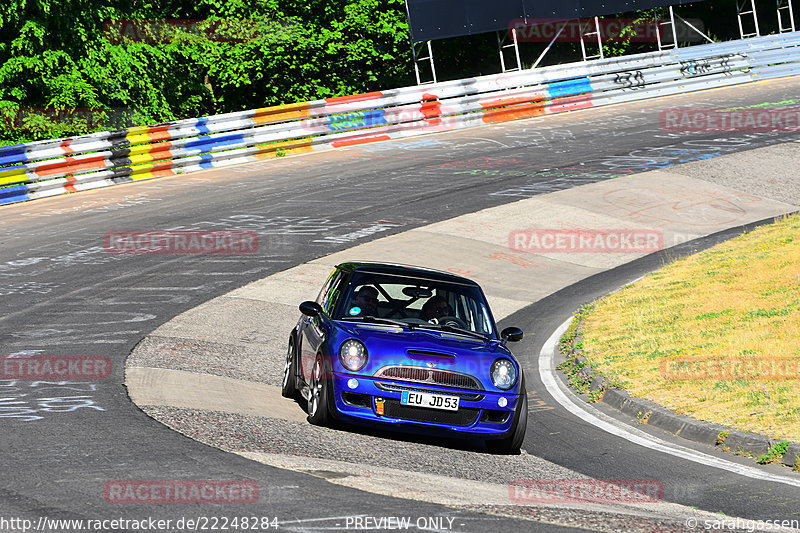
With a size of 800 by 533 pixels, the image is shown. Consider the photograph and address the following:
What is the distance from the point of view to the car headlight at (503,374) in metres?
8.73

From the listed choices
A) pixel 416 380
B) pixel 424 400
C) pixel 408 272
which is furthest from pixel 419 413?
pixel 408 272

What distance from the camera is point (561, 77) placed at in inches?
1235

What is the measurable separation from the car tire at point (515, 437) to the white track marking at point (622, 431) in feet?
4.45

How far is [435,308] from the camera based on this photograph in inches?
385

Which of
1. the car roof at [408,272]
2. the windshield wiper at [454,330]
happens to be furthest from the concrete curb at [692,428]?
the car roof at [408,272]

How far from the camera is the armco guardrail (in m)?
23.1

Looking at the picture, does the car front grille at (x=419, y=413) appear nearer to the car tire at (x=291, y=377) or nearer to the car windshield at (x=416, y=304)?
the car windshield at (x=416, y=304)

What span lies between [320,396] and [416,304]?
A: 1.67 meters

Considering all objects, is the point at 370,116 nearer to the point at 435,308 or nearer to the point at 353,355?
the point at 435,308

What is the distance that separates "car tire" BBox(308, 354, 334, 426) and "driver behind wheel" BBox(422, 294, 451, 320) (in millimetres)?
1242

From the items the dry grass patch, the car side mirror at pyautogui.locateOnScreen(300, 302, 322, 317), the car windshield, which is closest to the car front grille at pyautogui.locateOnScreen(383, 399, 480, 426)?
the car windshield

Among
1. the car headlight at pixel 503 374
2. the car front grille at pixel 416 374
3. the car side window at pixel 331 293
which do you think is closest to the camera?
the car front grille at pixel 416 374

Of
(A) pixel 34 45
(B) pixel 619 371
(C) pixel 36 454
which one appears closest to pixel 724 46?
(A) pixel 34 45

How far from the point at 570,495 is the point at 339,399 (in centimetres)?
221
